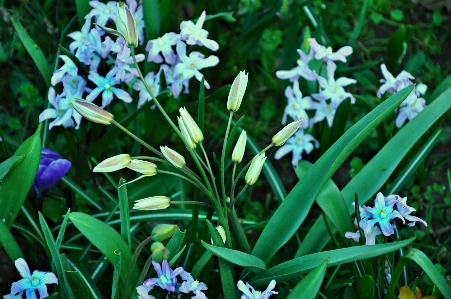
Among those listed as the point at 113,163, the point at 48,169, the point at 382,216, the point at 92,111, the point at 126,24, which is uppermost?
the point at 126,24

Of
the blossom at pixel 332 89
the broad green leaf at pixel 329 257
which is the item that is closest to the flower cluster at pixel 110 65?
the blossom at pixel 332 89

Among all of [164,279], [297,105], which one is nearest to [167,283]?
[164,279]

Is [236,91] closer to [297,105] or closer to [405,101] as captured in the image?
[297,105]

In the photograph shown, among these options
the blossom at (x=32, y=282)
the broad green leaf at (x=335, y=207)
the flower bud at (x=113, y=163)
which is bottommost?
the blossom at (x=32, y=282)

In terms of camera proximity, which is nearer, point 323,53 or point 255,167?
point 255,167

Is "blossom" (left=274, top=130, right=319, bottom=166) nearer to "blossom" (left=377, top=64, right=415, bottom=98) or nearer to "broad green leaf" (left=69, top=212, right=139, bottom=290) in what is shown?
"blossom" (left=377, top=64, right=415, bottom=98)

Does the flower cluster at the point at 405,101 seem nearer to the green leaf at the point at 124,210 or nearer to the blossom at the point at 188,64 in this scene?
the blossom at the point at 188,64
